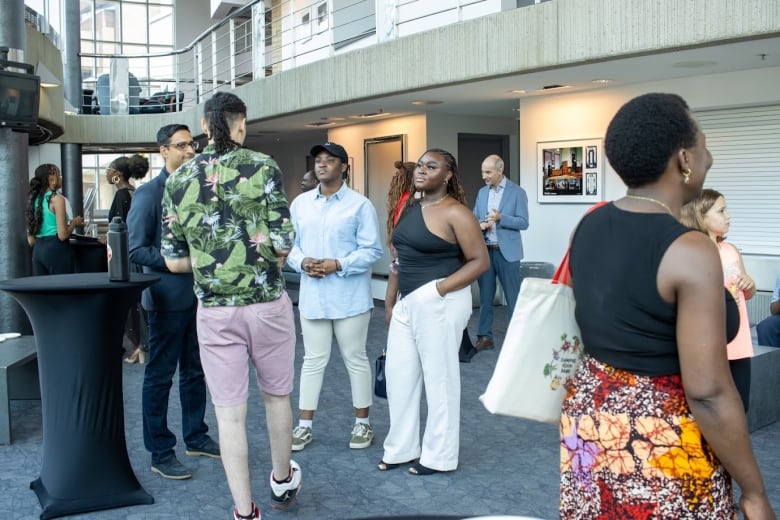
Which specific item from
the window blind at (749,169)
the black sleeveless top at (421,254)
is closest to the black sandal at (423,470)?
the black sleeveless top at (421,254)

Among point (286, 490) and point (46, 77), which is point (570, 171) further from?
point (46, 77)

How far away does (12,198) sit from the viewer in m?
6.87

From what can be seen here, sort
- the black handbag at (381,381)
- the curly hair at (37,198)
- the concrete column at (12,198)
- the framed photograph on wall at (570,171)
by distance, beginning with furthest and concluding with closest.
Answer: the framed photograph on wall at (570,171) < the curly hair at (37,198) < the concrete column at (12,198) < the black handbag at (381,381)

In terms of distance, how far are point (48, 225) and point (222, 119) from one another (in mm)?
4841

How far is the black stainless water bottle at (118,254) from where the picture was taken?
3.95 m

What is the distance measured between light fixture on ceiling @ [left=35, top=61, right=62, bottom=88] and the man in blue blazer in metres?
7.28

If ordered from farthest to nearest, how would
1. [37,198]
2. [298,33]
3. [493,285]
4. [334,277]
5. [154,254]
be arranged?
[298,33]
[493,285]
[37,198]
[334,277]
[154,254]

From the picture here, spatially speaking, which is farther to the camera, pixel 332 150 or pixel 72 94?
pixel 72 94

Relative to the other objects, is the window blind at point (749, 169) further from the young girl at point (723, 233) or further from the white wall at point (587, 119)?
the young girl at point (723, 233)

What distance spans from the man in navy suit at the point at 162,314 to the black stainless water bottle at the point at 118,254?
253 millimetres

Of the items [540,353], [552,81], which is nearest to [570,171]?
[552,81]

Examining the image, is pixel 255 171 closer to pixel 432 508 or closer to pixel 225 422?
pixel 225 422

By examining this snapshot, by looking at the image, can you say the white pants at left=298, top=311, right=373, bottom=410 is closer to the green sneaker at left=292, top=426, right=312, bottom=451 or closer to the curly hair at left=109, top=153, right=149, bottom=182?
the green sneaker at left=292, top=426, right=312, bottom=451

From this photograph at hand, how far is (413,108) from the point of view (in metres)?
11.6
